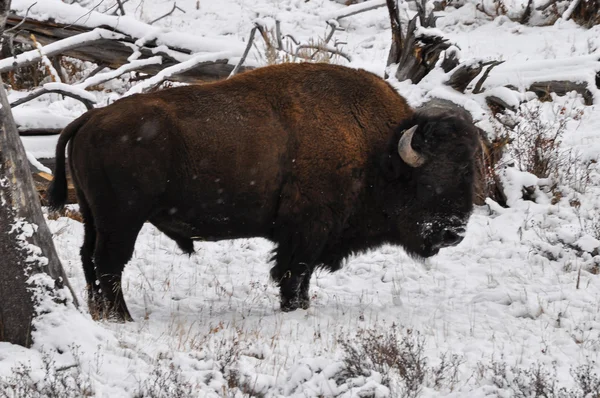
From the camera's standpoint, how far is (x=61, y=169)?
6.01 meters

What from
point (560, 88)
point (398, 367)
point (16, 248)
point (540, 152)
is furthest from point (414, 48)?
point (16, 248)

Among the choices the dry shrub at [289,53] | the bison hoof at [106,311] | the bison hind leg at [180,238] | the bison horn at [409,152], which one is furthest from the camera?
the dry shrub at [289,53]

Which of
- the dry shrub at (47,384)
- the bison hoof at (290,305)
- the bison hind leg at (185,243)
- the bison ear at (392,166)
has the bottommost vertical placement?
the bison hoof at (290,305)

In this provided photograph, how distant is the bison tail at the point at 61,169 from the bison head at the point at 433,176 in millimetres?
2612

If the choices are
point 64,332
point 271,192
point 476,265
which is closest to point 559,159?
point 476,265

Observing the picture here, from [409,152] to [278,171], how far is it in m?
1.11

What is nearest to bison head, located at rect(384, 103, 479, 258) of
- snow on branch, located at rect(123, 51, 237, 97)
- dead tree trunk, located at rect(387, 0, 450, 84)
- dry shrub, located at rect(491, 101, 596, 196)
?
dry shrub, located at rect(491, 101, 596, 196)

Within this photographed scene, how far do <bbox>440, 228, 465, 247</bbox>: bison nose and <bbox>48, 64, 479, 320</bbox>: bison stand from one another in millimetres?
11

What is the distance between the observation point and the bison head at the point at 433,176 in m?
6.28

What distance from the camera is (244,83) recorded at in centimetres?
642

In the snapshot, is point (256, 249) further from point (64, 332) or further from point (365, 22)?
point (365, 22)

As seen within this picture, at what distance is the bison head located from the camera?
6.28 m

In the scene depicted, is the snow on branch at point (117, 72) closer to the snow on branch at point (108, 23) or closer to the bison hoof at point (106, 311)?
the snow on branch at point (108, 23)

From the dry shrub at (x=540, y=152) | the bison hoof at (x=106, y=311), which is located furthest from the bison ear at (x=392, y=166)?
the dry shrub at (x=540, y=152)
